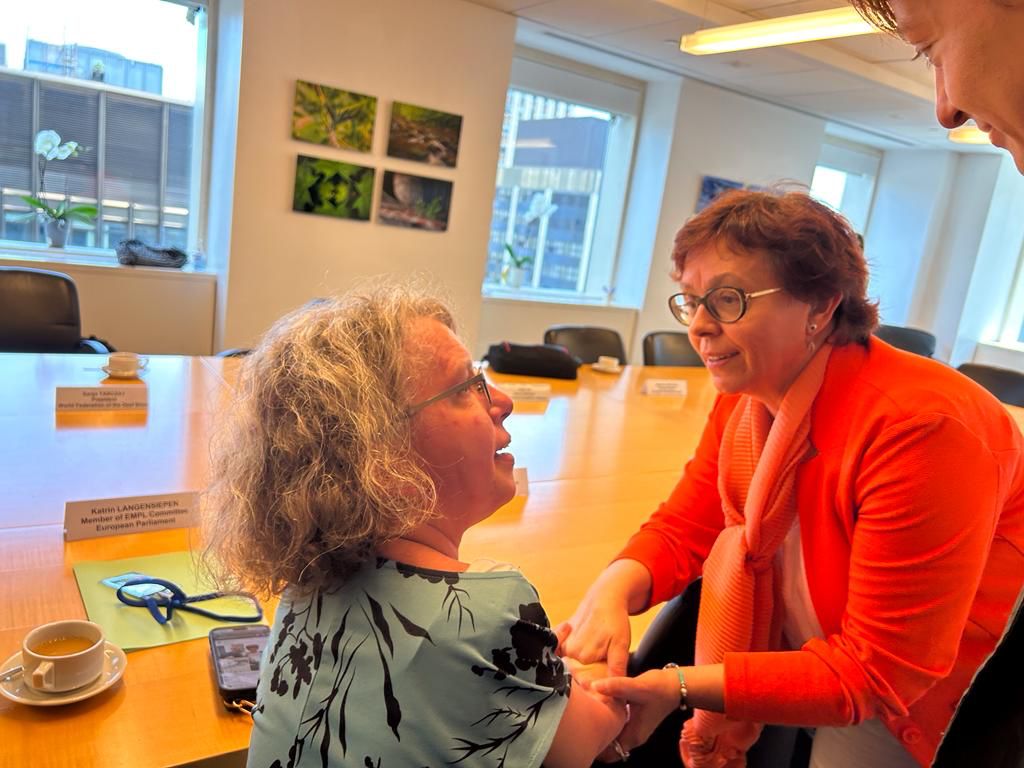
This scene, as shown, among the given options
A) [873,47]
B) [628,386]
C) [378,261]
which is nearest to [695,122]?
[873,47]

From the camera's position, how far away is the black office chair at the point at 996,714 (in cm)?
74

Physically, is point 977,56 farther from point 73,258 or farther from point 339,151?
point 73,258

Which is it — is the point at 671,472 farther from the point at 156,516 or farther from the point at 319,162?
the point at 319,162

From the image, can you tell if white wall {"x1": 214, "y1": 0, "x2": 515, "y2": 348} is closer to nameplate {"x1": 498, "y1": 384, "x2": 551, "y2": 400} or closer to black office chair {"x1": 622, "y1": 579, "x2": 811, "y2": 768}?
nameplate {"x1": 498, "y1": 384, "x2": 551, "y2": 400}

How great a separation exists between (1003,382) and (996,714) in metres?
4.17

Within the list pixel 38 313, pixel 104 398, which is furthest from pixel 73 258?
pixel 104 398

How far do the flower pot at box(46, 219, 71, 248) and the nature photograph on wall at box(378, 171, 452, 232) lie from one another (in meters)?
2.00

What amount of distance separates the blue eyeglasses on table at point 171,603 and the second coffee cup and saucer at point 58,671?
16cm

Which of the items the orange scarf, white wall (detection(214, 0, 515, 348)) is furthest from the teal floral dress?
white wall (detection(214, 0, 515, 348))

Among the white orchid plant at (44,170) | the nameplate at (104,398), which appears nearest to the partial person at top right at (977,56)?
the nameplate at (104,398)

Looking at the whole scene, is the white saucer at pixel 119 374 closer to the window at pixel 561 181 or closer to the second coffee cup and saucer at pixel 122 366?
the second coffee cup and saucer at pixel 122 366

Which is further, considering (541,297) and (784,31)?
(541,297)

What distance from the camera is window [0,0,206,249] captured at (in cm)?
454

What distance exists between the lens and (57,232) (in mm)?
4711
